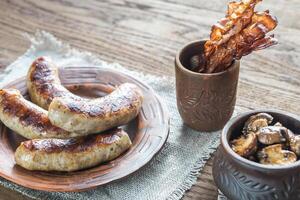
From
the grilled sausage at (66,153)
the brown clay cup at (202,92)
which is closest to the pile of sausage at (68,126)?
the grilled sausage at (66,153)

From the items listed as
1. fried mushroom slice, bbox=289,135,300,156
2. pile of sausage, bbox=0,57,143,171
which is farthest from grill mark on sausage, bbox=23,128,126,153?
fried mushroom slice, bbox=289,135,300,156

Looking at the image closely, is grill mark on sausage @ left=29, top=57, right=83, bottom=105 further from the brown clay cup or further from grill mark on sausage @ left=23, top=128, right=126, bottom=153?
the brown clay cup

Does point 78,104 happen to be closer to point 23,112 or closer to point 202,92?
point 23,112

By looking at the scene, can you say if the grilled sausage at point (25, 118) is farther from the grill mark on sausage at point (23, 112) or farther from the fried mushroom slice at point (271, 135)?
the fried mushroom slice at point (271, 135)

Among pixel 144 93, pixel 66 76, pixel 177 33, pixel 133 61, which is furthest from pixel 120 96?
pixel 177 33

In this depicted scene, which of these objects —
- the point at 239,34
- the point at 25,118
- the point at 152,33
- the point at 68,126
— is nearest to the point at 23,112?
the point at 25,118

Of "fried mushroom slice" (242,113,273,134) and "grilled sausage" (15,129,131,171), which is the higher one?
"fried mushroom slice" (242,113,273,134)
